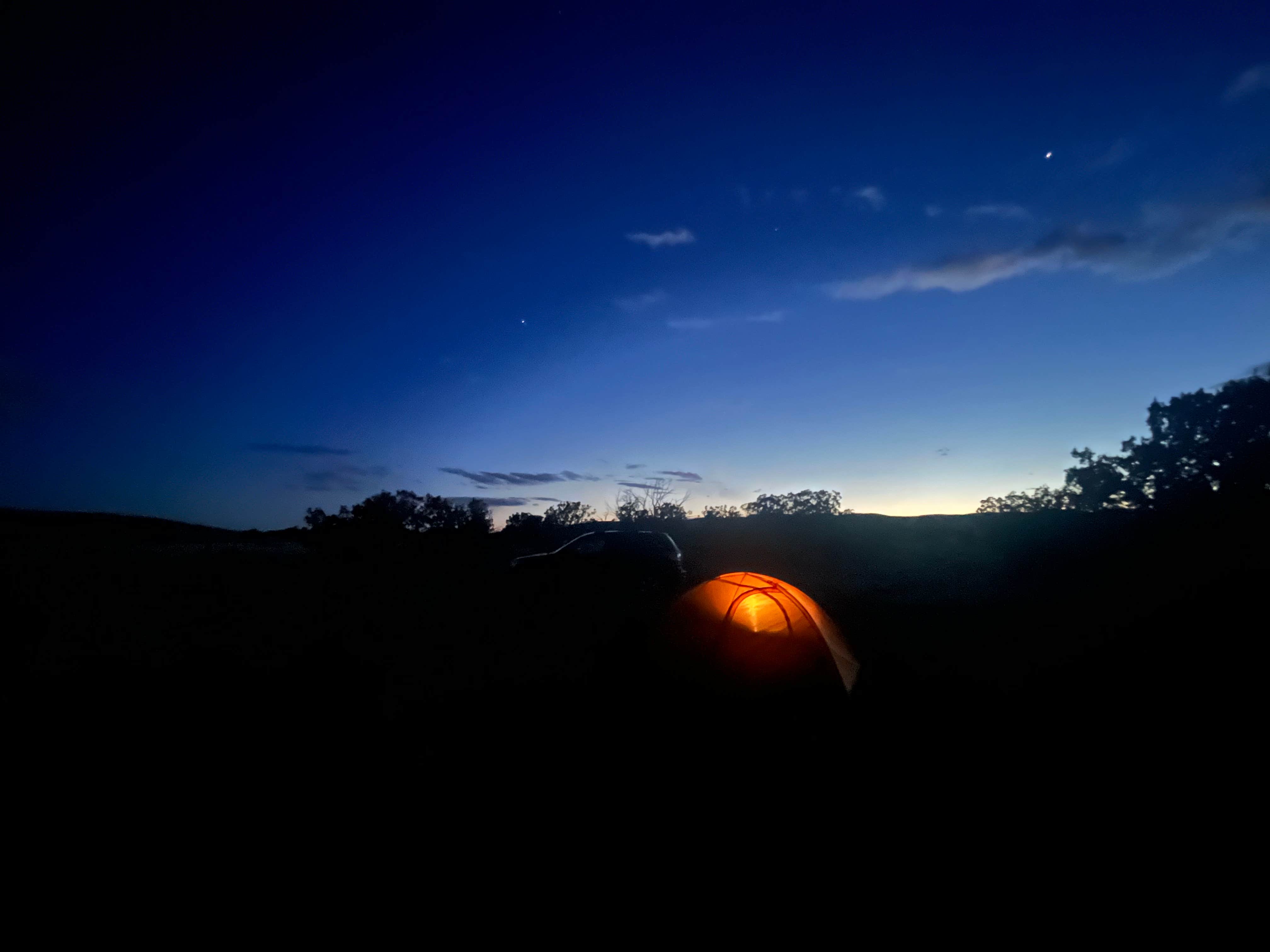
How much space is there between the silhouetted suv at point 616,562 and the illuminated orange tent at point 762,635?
5.53 metres

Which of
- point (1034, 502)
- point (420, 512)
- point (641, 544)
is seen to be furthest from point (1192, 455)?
point (420, 512)

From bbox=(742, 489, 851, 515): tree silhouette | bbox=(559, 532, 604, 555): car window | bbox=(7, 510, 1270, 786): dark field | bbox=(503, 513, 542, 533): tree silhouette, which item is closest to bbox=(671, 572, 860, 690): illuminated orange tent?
bbox=(7, 510, 1270, 786): dark field

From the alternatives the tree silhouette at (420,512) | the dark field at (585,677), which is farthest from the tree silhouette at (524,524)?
the dark field at (585,677)

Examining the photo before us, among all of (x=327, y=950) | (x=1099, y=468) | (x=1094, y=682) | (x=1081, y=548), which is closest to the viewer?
(x=327, y=950)

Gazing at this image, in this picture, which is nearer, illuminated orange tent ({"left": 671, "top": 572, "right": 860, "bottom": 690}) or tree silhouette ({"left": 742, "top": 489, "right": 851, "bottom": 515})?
illuminated orange tent ({"left": 671, "top": 572, "right": 860, "bottom": 690})

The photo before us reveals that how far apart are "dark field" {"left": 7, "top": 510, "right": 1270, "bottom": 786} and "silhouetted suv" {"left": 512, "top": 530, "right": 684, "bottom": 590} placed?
1.71 feet

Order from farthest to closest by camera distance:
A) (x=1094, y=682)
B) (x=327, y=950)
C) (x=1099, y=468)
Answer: (x=1099, y=468), (x=1094, y=682), (x=327, y=950)

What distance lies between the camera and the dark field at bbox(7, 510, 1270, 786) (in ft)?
16.3

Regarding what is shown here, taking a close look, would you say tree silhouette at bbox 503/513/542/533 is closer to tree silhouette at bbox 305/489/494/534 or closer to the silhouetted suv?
tree silhouette at bbox 305/489/494/534

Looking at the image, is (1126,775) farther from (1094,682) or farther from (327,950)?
(327,950)

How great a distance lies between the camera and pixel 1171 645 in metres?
7.85

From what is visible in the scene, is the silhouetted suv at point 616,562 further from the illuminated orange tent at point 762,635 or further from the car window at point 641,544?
the illuminated orange tent at point 762,635

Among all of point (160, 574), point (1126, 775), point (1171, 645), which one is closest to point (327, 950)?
point (1126, 775)

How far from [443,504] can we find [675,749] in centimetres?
5406
